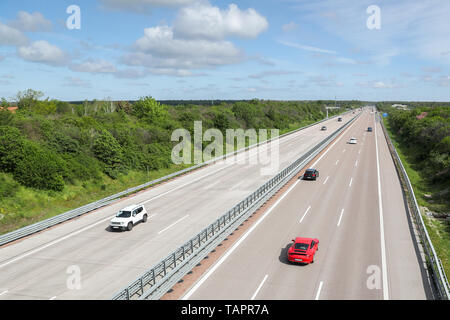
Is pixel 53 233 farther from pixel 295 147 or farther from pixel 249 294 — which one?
pixel 295 147

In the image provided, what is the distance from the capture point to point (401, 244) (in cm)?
1980

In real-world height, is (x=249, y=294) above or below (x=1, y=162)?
below

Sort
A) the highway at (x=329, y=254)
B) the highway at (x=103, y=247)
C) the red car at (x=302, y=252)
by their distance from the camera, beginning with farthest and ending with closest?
1. the red car at (x=302, y=252)
2. the highway at (x=103, y=247)
3. the highway at (x=329, y=254)

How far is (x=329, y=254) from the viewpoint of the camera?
18.3 metres

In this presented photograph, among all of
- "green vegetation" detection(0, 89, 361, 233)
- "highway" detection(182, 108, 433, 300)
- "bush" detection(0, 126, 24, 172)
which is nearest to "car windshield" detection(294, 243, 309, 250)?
"highway" detection(182, 108, 433, 300)

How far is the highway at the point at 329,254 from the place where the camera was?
1455 cm

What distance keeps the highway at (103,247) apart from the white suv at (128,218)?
1.65ft

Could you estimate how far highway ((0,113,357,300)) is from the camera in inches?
626

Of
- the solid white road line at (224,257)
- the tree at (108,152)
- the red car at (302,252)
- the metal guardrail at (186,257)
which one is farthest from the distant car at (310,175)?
the tree at (108,152)

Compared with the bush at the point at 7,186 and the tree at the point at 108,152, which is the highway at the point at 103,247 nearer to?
the bush at the point at 7,186

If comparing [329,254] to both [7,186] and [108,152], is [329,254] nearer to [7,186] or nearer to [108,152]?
[7,186]

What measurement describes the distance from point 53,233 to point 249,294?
53.9 feet
